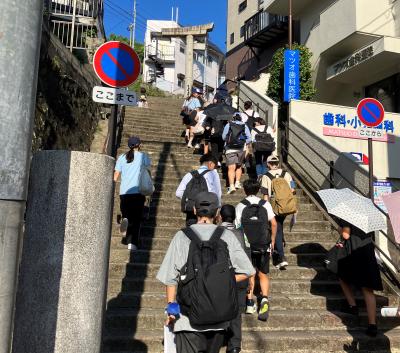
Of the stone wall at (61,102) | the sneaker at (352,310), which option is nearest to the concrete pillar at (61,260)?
the sneaker at (352,310)

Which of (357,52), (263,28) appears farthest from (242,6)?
(357,52)

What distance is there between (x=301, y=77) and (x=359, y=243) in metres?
11.8

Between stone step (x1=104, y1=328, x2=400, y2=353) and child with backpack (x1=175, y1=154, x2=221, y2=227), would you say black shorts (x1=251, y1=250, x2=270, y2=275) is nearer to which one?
stone step (x1=104, y1=328, x2=400, y2=353)

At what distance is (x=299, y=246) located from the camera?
657cm

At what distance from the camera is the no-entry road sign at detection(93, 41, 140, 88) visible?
14.3ft

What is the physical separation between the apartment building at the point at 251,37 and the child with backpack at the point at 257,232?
16994 millimetres

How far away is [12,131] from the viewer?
6.48 ft

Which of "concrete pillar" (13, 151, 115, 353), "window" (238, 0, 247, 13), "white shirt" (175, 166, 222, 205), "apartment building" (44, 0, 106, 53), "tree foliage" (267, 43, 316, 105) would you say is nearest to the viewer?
"concrete pillar" (13, 151, 115, 353)

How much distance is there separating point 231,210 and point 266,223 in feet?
2.41

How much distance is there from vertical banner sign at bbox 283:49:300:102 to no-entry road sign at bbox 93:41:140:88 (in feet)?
36.3

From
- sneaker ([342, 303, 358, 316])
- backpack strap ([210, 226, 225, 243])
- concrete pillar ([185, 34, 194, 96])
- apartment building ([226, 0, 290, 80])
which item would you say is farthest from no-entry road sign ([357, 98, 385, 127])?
concrete pillar ([185, 34, 194, 96])

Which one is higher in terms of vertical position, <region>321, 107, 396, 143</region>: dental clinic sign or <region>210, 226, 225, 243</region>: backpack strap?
<region>321, 107, 396, 143</region>: dental clinic sign

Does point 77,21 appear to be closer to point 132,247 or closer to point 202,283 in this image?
point 132,247

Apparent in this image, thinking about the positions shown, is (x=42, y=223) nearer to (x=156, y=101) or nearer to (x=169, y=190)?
(x=169, y=190)
